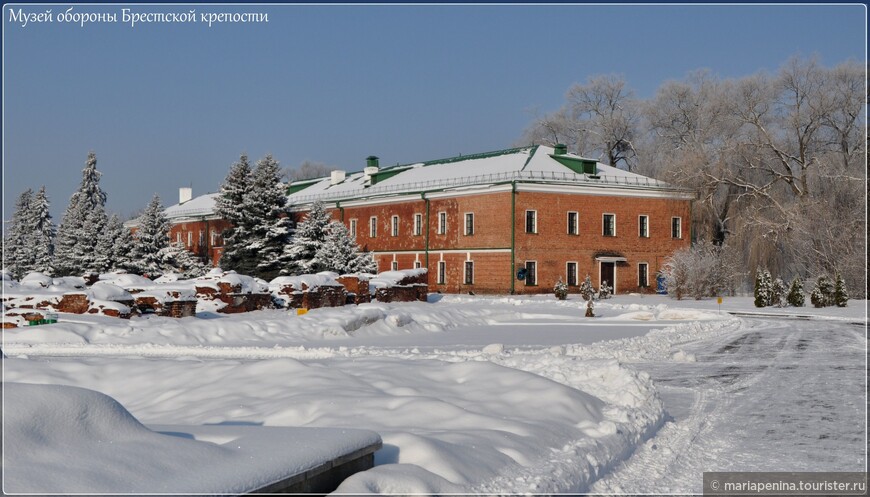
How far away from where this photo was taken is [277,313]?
87.2 feet

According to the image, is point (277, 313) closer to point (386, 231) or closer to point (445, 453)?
point (445, 453)

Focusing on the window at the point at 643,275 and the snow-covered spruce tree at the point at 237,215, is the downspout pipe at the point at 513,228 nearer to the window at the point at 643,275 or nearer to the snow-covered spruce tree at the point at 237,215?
the window at the point at 643,275

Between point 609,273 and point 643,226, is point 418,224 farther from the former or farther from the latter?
point 643,226

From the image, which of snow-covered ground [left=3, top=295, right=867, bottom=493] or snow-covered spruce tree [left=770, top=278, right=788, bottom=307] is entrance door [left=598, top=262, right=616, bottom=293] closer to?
snow-covered spruce tree [left=770, top=278, right=788, bottom=307]

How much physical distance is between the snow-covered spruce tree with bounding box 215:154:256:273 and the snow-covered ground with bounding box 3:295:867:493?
101 ft

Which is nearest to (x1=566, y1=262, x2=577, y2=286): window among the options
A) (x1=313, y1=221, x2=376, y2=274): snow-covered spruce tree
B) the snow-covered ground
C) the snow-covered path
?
(x1=313, y1=221, x2=376, y2=274): snow-covered spruce tree

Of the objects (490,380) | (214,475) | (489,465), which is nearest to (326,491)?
(214,475)

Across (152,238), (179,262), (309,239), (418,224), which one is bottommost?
A: (179,262)

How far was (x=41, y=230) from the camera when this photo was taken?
73812 mm

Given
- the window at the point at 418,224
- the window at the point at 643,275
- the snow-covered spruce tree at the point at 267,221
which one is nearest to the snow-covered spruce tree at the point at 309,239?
the snow-covered spruce tree at the point at 267,221

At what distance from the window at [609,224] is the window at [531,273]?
5186 millimetres

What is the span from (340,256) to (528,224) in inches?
419

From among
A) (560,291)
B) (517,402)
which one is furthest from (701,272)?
(517,402)

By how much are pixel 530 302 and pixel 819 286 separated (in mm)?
13315
